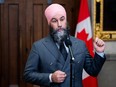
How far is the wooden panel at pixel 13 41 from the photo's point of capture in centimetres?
480

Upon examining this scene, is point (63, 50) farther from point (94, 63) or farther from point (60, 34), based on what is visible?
point (94, 63)

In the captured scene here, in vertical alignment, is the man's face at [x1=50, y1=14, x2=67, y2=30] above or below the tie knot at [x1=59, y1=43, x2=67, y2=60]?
above

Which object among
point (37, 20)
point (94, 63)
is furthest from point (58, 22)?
point (37, 20)

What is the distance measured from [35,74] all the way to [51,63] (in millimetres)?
139

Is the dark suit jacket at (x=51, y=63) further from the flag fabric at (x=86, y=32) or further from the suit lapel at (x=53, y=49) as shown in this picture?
the flag fabric at (x=86, y=32)

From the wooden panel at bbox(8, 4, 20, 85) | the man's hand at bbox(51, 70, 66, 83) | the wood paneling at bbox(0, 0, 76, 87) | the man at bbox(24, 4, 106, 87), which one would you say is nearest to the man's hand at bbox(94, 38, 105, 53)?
the man at bbox(24, 4, 106, 87)

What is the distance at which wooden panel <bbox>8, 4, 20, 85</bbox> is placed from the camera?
15.7 feet

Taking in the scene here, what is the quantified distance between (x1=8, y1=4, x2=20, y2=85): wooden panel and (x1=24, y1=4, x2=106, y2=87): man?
245 centimetres

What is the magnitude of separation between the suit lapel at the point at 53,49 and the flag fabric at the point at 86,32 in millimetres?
1734

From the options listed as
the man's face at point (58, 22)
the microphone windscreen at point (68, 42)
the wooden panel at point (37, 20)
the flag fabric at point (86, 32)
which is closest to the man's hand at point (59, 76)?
the microphone windscreen at point (68, 42)

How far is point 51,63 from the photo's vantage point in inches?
91.1

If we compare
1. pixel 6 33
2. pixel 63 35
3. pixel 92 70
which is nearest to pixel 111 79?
pixel 6 33

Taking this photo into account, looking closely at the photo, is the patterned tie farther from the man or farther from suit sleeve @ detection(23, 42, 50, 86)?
suit sleeve @ detection(23, 42, 50, 86)

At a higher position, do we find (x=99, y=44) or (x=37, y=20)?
(x=37, y=20)
